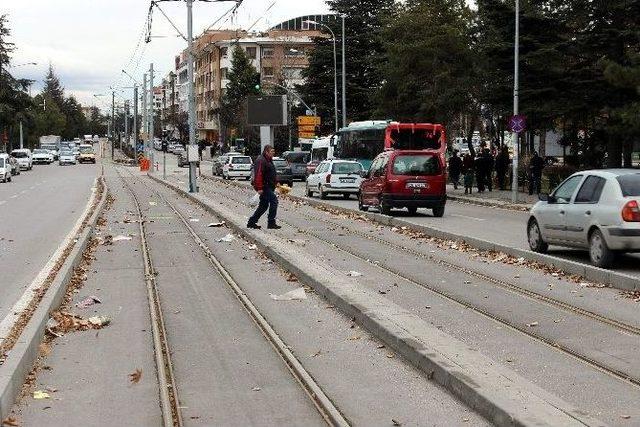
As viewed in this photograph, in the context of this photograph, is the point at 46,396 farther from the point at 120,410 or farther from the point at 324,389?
the point at 324,389

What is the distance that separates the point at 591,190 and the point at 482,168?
91.7 feet

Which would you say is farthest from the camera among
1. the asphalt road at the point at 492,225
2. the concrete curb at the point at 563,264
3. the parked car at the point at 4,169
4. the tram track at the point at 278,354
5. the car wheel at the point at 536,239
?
the parked car at the point at 4,169

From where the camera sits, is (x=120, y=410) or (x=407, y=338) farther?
(x=407, y=338)

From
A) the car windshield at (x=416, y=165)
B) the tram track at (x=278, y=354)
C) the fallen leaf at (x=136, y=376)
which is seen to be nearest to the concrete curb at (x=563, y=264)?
the tram track at (x=278, y=354)

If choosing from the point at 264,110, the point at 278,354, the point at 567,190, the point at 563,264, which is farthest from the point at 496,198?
the point at 278,354

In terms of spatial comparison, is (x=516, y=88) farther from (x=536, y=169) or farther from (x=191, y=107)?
(x=191, y=107)

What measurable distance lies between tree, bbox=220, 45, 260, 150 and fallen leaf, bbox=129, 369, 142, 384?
10416 cm

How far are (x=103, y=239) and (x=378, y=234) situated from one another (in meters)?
6.14

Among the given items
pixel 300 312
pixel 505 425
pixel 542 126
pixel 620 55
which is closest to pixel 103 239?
pixel 300 312

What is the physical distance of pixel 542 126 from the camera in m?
41.9

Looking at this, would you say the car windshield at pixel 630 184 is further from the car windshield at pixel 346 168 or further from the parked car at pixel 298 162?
the parked car at pixel 298 162

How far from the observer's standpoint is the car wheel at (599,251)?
14.9 m

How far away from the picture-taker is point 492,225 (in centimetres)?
2620

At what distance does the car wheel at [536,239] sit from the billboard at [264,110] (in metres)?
47.6
